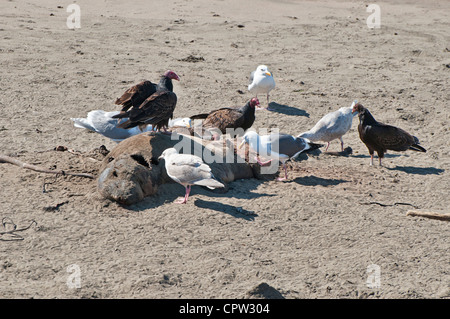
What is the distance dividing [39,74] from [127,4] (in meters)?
6.40

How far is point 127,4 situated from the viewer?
16.2 metres

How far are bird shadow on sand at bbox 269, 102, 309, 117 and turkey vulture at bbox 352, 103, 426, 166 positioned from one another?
174cm

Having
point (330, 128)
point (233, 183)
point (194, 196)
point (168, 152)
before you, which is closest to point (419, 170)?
point (330, 128)

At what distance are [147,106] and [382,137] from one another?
312 centimetres

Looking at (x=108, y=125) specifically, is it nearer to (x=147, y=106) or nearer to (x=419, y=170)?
(x=147, y=106)

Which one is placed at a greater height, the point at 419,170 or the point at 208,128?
the point at 208,128

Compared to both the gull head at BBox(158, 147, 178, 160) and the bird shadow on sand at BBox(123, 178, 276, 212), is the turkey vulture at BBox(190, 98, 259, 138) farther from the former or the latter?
the gull head at BBox(158, 147, 178, 160)

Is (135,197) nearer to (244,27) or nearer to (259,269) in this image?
(259,269)

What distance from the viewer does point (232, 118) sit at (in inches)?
319

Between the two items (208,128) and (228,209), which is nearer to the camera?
(228,209)

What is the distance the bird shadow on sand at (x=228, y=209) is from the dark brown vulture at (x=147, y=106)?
4.15 ft

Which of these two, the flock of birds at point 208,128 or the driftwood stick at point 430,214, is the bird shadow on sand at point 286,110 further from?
the driftwood stick at point 430,214

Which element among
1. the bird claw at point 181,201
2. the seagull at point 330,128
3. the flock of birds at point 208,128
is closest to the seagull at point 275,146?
the flock of birds at point 208,128

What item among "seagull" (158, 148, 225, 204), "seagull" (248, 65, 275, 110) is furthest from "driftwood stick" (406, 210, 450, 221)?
"seagull" (248, 65, 275, 110)
